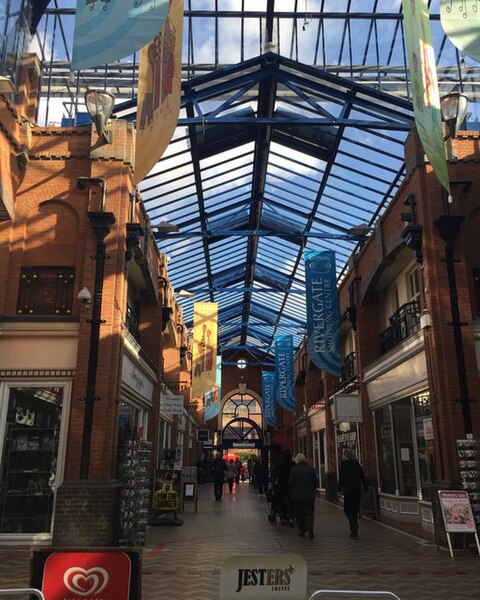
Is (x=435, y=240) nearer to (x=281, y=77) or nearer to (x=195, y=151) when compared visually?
(x=281, y=77)

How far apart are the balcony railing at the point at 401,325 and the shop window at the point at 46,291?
7.05 meters

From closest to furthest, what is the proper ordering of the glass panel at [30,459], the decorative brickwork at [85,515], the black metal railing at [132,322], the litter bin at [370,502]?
the decorative brickwork at [85,515] < the glass panel at [30,459] < the black metal railing at [132,322] < the litter bin at [370,502]

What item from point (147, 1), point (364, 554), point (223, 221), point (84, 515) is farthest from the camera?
point (223, 221)

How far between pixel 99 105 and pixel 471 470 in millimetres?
9024

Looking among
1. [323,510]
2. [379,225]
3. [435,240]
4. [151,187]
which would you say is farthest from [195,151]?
[323,510]

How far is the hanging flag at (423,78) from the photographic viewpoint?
7359mm

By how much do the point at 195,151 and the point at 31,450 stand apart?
9875mm

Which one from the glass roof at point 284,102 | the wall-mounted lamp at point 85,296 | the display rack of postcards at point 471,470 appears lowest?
the display rack of postcards at point 471,470

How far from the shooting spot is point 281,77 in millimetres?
14867

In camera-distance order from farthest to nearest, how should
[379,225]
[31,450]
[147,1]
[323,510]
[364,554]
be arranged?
[323,510] → [379,225] → [31,450] → [364,554] → [147,1]

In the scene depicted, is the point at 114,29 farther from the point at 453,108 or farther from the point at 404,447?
the point at 404,447

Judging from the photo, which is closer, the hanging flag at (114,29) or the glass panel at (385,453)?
the hanging flag at (114,29)

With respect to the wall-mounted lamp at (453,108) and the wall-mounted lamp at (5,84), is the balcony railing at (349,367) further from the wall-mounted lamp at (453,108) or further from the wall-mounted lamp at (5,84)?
the wall-mounted lamp at (5,84)

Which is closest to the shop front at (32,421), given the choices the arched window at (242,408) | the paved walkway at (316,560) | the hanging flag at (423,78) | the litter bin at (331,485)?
the paved walkway at (316,560)
